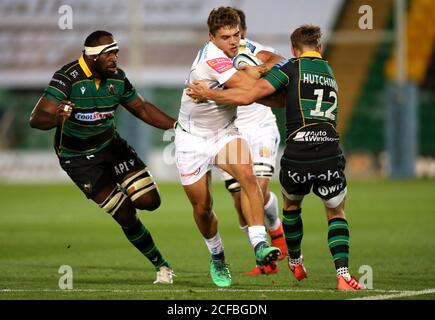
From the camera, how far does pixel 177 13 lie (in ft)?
114

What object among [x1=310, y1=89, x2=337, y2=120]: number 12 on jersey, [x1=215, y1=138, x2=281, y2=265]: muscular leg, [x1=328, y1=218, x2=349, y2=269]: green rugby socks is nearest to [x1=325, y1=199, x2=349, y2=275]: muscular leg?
[x1=328, y1=218, x2=349, y2=269]: green rugby socks

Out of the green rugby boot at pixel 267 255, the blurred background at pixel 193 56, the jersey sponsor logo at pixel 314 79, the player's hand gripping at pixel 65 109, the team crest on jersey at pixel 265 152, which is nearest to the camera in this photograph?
the green rugby boot at pixel 267 255

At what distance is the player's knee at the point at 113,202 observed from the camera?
1116cm

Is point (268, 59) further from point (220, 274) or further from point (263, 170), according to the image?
point (220, 274)

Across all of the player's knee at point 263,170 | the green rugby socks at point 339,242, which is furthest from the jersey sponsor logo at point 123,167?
the green rugby socks at point 339,242

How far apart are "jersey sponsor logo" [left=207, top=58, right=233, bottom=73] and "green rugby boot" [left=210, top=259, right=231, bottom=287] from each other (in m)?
1.95

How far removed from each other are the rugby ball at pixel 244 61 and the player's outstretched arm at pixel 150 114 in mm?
1214

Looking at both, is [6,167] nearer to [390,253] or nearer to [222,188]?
[222,188]

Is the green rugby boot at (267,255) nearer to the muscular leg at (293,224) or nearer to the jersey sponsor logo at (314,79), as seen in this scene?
the muscular leg at (293,224)

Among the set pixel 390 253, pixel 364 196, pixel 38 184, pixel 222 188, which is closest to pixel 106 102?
pixel 390 253

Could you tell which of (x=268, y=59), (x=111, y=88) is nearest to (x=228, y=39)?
(x=268, y=59)

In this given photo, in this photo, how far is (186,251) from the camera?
48.2 ft

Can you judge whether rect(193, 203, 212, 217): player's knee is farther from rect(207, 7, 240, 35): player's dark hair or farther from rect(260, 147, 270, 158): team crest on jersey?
rect(260, 147, 270, 158): team crest on jersey

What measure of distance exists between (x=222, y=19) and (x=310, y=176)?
68.0 inches
